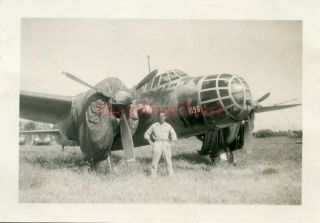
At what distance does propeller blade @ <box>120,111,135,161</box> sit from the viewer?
4.82 metres

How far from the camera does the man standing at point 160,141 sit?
4.92 m

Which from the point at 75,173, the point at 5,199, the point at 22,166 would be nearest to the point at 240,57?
the point at 75,173

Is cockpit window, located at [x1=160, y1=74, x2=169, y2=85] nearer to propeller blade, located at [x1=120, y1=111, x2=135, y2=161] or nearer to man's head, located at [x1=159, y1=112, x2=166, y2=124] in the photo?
man's head, located at [x1=159, y1=112, x2=166, y2=124]

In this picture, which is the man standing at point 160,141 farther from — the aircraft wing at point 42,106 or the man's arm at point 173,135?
the aircraft wing at point 42,106

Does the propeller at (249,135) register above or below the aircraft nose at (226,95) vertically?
below

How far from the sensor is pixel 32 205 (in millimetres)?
4621

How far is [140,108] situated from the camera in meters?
5.13

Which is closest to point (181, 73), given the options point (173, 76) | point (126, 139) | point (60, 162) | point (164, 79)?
point (173, 76)

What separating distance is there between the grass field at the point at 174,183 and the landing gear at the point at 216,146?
1.86 ft

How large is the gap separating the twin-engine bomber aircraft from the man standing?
0.17 meters

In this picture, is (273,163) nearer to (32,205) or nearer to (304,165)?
(304,165)

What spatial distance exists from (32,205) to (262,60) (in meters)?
3.48

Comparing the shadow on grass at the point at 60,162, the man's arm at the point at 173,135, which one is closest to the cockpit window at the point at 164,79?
the man's arm at the point at 173,135

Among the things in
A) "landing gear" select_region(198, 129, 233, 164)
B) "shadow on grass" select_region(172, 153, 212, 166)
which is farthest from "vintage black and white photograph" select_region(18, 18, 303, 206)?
"landing gear" select_region(198, 129, 233, 164)
